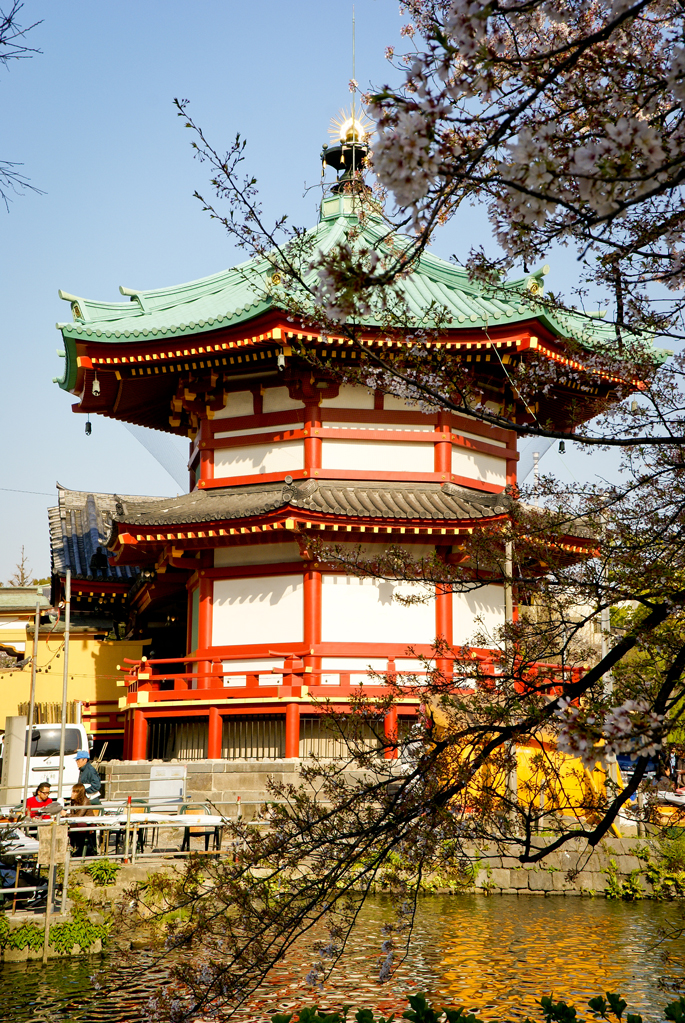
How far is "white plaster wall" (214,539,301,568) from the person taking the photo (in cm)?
1905

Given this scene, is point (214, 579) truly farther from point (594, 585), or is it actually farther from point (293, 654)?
point (594, 585)

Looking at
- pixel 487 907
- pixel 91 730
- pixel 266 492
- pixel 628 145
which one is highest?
pixel 266 492

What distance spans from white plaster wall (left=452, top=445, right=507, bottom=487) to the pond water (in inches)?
367

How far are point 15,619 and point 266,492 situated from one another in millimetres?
14404

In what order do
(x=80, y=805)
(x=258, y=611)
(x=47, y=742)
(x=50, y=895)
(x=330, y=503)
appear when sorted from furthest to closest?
(x=47, y=742)
(x=258, y=611)
(x=330, y=503)
(x=80, y=805)
(x=50, y=895)

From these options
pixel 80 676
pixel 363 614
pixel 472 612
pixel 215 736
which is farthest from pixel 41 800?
pixel 80 676

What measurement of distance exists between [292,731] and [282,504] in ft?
13.2

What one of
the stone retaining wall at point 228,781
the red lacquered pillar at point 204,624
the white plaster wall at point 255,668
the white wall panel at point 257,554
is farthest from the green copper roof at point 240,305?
the stone retaining wall at point 228,781

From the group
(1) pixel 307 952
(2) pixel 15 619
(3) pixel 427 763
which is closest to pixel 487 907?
(1) pixel 307 952

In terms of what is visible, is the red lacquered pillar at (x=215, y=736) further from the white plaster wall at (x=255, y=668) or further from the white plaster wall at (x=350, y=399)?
the white plaster wall at (x=350, y=399)

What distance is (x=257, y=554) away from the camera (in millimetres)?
19344

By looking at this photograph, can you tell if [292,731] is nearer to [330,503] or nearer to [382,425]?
[330,503]

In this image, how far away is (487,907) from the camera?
14102 mm

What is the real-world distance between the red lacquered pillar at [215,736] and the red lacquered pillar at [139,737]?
146cm
